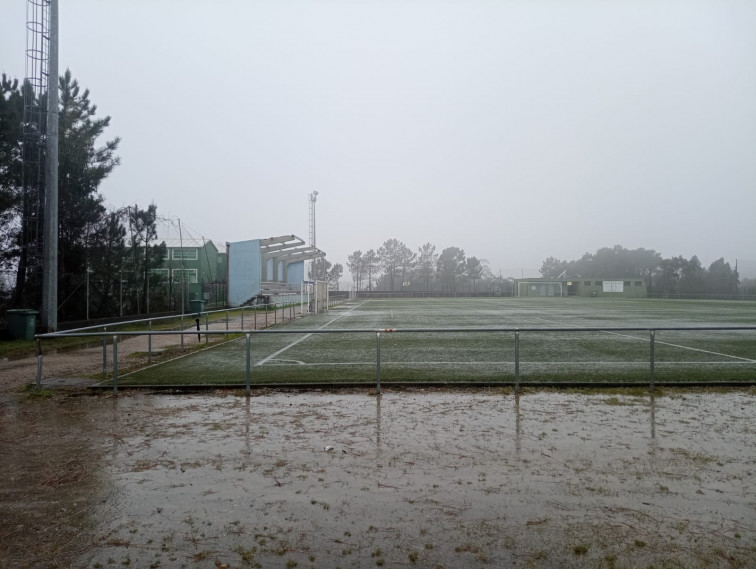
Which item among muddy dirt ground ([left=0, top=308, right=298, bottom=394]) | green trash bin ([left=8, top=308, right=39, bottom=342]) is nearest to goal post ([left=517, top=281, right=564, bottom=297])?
muddy dirt ground ([left=0, top=308, right=298, bottom=394])

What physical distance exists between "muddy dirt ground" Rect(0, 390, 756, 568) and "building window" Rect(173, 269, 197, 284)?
2109cm

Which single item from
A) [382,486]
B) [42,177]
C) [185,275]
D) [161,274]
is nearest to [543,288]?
[185,275]

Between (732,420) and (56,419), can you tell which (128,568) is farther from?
(732,420)

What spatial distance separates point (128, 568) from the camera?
3045 mm

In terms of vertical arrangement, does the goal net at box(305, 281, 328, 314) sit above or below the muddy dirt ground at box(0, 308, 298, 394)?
above

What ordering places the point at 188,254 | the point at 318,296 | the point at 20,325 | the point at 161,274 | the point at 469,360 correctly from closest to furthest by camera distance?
the point at 469,360 → the point at 20,325 → the point at 161,274 → the point at 318,296 → the point at 188,254

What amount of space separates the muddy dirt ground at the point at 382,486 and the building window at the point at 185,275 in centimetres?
2109

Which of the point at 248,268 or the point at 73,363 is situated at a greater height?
the point at 248,268

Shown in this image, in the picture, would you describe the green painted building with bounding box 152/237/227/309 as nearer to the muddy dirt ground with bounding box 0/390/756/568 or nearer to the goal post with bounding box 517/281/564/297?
the muddy dirt ground with bounding box 0/390/756/568

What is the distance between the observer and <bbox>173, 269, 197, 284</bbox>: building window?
28.4m

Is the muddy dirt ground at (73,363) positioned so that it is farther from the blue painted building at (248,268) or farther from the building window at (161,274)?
the blue painted building at (248,268)

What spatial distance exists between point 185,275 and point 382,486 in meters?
30.8

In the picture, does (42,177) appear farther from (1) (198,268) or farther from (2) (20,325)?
(1) (198,268)

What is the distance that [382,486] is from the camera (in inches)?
168
